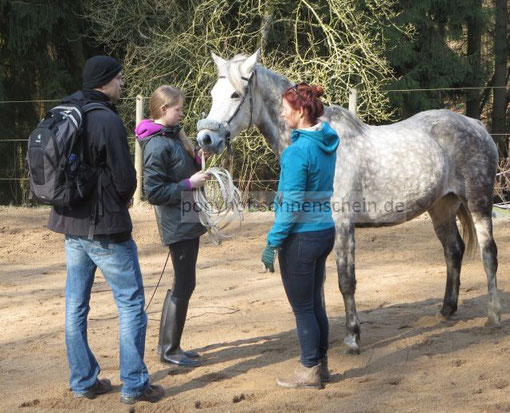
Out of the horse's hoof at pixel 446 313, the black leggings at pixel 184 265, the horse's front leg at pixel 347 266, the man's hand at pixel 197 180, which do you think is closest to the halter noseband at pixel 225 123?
the man's hand at pixel 197 180

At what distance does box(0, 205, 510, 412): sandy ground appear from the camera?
4004mm

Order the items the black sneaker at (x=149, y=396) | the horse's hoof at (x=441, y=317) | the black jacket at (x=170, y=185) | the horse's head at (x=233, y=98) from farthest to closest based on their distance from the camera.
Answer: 1. the horse's hoof at (x=441, y=317)
2. the horse's head at (x=233, y=98)
3. the black jacket at (x=170, y=185)
4. the black sneaker at (x=149, y=396)

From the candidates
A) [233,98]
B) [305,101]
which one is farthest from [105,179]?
[233,98]

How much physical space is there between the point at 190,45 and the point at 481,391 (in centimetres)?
1009

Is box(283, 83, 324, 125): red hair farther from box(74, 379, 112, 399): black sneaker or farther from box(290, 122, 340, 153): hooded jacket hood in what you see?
box(74, 379, 112, 399): black sneaker

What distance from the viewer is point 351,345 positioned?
4.94m

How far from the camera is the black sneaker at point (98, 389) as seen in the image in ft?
13.2

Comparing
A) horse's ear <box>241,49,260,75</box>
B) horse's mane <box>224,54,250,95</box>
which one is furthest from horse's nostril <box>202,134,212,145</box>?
horse's ear <box>241,49,260,75</box>

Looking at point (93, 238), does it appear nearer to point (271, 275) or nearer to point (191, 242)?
point (191, 242)

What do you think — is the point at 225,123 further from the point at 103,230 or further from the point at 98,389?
the point at 98,389

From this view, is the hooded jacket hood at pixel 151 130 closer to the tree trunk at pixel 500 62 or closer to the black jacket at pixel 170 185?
the black jacket at pixel 170 185

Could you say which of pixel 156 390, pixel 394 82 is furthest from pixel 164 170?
pixel 394 82

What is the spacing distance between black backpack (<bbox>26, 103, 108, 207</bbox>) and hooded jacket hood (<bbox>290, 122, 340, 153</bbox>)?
3.61ft

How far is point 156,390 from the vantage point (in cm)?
402
